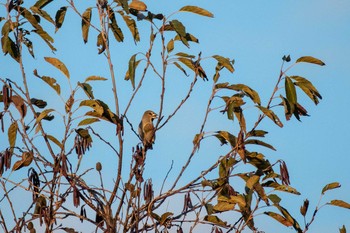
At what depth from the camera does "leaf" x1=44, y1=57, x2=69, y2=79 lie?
4830mm

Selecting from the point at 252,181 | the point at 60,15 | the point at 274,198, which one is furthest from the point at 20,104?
the point at 274,198

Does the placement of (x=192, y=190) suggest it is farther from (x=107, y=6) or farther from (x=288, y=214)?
(x=107, y=6)

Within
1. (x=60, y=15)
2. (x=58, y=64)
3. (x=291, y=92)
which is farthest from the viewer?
(x=60, y=15)

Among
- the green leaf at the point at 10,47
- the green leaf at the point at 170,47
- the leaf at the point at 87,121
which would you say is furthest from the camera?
the green leaf at the point at 10,47

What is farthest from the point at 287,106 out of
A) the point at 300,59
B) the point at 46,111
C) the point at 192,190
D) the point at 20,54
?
the point at 20,54

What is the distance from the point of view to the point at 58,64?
16.0 feet

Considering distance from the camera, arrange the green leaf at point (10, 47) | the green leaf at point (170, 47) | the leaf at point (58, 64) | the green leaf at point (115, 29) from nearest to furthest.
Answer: the leaf at point (58, 64) < the green leaf at point (170, 47) < the green leaf at point (10, 47) < the green leaf at point (115, 29)

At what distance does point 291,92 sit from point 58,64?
57.3 inches

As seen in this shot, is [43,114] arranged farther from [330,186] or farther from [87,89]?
[330,186]

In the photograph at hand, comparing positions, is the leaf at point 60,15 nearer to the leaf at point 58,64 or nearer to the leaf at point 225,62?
the leaf at point 58,64

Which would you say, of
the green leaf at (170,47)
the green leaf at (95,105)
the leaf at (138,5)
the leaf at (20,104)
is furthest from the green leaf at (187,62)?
the leaf at (20,104)

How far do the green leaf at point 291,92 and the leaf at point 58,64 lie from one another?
1.35 m

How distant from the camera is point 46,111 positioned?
183 inches

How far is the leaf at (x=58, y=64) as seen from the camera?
483 cm
